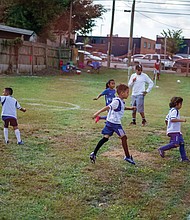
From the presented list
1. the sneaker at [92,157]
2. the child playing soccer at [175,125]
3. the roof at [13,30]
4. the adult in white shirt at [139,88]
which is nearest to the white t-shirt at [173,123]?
the child playing soccer at [175,125]

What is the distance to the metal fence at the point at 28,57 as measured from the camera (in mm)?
27062

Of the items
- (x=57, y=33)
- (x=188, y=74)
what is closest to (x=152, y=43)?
(x=57, y=33)

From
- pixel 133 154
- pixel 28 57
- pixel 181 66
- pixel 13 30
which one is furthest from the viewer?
pixel 181 66

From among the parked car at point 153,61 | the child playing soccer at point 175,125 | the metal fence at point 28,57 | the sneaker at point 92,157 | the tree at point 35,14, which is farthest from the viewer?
the parked car at point 153,61

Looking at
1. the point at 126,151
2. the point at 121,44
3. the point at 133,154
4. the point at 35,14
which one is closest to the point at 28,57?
the point at 35,14

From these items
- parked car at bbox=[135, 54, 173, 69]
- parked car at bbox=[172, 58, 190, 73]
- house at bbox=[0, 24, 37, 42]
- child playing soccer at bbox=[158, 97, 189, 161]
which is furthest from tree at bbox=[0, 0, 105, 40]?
child playing soccer at bbox=[158, 97, 189, 161]

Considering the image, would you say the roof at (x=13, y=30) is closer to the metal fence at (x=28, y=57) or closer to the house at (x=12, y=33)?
the house at (x=12, y=33)

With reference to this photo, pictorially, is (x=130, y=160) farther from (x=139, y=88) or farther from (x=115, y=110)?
(x=139, y=88)

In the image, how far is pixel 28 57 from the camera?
29281 millimetres

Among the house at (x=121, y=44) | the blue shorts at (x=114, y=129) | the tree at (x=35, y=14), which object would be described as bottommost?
the blue shorts at (x=114, y=129)

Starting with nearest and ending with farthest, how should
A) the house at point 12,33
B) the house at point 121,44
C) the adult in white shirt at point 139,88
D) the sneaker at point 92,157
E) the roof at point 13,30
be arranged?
the sneaker at point 92,157 → the adult in white shirt at point 139,88 → the roof at point 13,30 → the house at point 12,33 → the house at point 121,44

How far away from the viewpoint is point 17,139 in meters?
8.09

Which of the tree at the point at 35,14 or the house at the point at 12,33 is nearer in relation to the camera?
the house at the point at 12,33

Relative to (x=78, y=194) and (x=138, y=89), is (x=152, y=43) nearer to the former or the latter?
(x=138, y=89)
